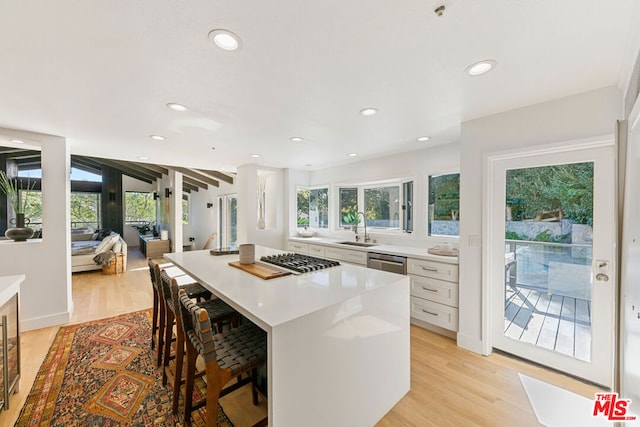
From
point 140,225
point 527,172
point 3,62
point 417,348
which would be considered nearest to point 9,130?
point 3,62

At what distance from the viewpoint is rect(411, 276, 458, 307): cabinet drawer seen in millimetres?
2686

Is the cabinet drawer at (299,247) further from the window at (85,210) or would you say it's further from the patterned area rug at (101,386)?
the window at (85,210)

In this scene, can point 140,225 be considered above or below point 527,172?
below

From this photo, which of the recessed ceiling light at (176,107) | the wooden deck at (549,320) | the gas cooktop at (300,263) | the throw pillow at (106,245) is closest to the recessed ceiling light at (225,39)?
the recessed ceiling light at (176,107)

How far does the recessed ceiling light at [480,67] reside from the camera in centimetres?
150

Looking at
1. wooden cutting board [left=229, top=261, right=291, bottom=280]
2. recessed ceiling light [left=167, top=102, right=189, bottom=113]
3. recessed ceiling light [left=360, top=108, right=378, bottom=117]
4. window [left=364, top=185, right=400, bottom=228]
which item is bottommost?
wooden cutting board [left=229, top=261, right=291, bottom=280]

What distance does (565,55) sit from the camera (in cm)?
144

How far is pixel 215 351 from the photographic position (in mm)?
1260

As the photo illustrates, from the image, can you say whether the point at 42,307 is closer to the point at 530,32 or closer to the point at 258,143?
the point at 258,143

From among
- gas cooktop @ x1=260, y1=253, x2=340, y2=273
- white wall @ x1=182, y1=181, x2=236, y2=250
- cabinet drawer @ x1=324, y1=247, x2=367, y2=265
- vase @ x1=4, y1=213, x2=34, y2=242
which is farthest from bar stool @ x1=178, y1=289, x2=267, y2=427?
white wall @ x1=182, y1=181, x2=236, y2=250

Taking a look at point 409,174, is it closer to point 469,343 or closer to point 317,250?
point 317,250

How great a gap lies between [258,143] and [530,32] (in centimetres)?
280

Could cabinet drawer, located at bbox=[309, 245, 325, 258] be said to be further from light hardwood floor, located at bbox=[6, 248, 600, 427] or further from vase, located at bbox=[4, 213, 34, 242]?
vase, located at bbox=[4, 213, 34, 242]

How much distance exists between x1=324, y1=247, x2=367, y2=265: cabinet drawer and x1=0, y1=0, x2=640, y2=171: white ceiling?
1818 millimetres
